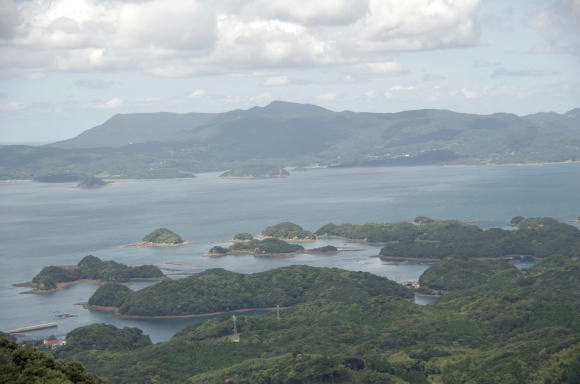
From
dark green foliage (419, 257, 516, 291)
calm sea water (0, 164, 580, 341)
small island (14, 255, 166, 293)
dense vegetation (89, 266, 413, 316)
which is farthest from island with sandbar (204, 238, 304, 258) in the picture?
dark green foliage (419, 257, 516, 291)

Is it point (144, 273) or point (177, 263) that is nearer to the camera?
point (144, 273)

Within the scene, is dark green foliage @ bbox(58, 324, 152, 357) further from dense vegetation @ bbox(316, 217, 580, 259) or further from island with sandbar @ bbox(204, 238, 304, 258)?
dense vegetation @ bbox(316, 217, 580, 259)

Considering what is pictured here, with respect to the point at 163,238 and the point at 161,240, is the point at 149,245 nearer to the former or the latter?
the point at 161,240

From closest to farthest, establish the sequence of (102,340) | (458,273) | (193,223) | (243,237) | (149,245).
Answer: (102,340)
(458,273)
(243,237)
(149,245)
(193,223)

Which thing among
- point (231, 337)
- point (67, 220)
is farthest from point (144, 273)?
point (67, 220)

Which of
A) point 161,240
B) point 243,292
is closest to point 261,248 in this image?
point 161,240

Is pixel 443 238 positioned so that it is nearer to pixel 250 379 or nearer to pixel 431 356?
pixel 431 356
